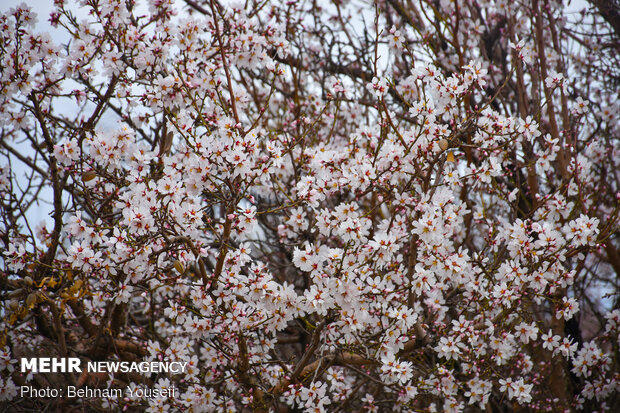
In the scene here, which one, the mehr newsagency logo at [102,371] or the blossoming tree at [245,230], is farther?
the mehr newsagency logo at [102,371]

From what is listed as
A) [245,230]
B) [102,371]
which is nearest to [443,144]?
[245,230]

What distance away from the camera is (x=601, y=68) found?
6504mm

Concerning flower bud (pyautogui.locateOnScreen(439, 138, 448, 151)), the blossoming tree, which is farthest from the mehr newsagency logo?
flower bud (pyautogui.locateOnScreen(439, 138, 448, 151))

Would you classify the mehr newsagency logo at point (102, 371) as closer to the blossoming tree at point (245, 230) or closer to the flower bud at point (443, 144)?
the blossoming tree at point (245, 230)

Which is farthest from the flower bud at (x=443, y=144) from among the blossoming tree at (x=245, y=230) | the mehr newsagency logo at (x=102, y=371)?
the mehr newsagency logo at (x=102, y=371)

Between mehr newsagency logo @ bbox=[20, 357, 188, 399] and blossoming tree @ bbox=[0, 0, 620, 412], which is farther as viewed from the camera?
mehr newsagency logo @ bbox=[20, 357, 188, 399]

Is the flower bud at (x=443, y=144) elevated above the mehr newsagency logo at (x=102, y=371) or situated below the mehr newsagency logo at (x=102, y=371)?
above

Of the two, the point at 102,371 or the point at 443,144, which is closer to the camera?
the point at 443,144

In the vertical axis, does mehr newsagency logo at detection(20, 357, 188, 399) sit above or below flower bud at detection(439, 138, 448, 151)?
below

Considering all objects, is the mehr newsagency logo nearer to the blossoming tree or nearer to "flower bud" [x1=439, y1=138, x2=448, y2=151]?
the blossoming tree

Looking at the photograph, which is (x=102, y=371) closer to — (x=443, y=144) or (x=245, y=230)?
(x=245, y=230)

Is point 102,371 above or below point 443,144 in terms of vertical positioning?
below

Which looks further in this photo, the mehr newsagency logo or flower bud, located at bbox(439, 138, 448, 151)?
the mehr newsagency logo

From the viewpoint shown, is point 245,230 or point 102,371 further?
point 102,371
